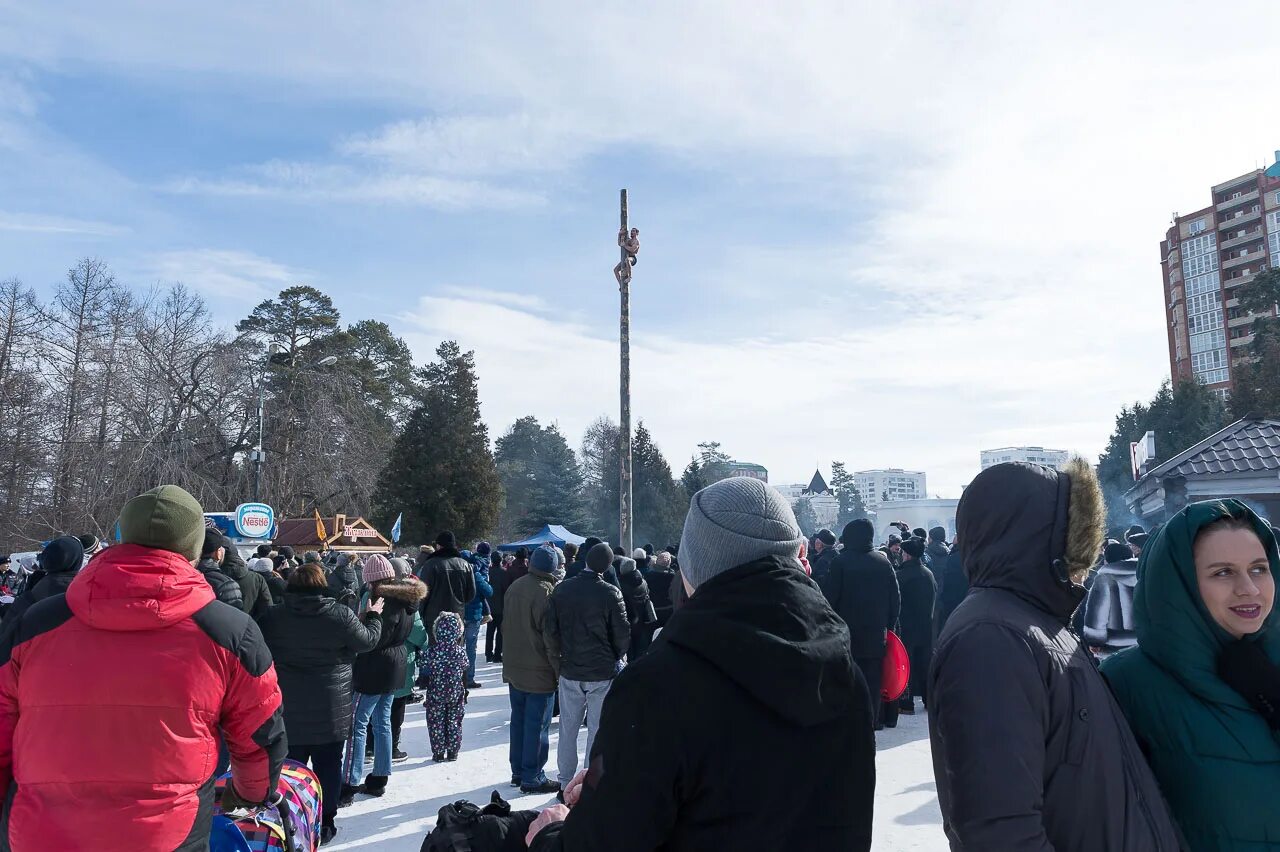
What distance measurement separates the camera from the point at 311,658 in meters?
5.37

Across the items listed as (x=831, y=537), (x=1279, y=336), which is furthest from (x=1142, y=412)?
(x=831, y=537)

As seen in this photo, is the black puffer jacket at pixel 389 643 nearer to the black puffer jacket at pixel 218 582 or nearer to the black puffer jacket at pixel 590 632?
the black puffer jacket at pixel 218 582

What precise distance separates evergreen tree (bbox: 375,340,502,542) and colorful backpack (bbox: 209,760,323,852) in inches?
1400

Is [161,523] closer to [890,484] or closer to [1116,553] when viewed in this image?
[1116,553]

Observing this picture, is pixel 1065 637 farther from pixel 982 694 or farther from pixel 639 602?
pixel 639 602

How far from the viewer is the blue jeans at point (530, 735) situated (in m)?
7.12

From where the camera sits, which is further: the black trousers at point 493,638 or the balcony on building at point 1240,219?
the balcony on building at point 1240,219

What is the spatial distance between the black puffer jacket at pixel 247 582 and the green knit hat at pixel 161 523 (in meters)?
5.64

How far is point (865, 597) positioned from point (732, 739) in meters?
6.75

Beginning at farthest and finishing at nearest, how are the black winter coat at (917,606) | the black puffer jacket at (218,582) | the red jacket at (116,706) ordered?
1. the black winter coat at (917,606)
2. the black puffer jacket at (218,582)
3. the red jacket at (116,706)

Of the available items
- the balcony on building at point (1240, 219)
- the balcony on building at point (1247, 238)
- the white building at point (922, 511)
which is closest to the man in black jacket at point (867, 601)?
the white building at point (922, 511)

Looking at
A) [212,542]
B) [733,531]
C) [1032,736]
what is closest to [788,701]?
[733,531]

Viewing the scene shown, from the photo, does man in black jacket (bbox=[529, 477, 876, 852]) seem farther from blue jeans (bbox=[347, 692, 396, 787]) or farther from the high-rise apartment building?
the high-rise apartment building

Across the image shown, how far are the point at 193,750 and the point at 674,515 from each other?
174 ft
